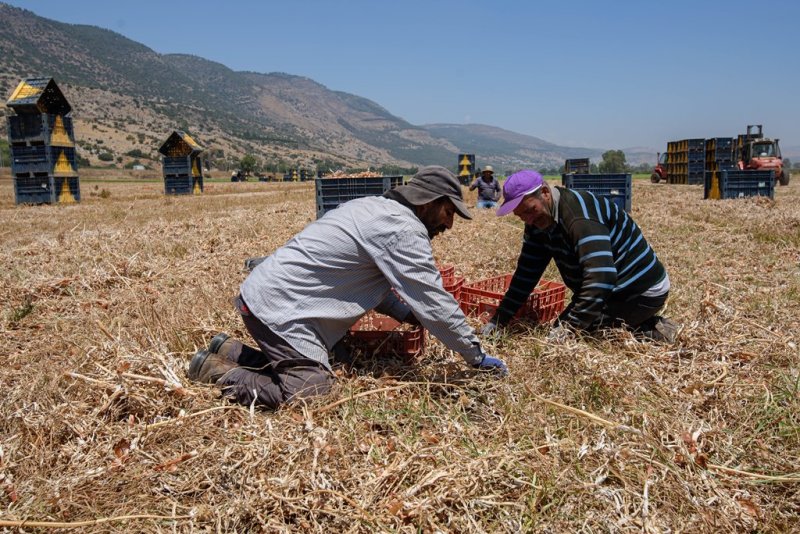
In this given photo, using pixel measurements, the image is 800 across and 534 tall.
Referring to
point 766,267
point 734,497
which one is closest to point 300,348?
point 734,497

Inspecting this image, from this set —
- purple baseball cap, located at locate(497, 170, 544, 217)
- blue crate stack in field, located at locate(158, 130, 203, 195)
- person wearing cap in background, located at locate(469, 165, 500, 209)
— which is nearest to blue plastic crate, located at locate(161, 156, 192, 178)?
blue crate stack in field, located at locate(158, 130, 203, 195)

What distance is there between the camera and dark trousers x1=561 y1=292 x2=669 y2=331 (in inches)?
153

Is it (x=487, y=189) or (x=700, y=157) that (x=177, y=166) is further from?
(x=700, y=157)

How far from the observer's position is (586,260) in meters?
3.59

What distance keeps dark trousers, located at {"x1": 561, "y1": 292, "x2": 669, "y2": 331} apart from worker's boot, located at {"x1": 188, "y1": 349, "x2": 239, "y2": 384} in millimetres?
2187

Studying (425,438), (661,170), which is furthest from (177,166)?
(425,438)

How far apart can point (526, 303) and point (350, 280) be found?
1613 millimetres

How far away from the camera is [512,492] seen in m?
2.28

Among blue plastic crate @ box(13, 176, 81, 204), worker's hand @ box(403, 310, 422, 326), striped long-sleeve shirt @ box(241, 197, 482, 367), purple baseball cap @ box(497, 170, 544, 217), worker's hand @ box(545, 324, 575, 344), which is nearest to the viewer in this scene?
striped long-sleeve shirt @ box(241, 197, 482, 367)

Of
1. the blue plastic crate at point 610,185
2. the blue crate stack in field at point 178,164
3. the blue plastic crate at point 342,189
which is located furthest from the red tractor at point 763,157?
the blue crate stack in field at point 178,164

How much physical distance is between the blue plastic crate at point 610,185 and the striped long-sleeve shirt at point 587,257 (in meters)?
9.97

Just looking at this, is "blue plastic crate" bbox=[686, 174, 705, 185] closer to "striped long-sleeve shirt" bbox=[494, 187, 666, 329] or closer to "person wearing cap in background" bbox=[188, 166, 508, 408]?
"striped long-sleeve shirt" bbox=[494, 187, 666, 329]

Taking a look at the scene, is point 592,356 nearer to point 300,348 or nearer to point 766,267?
point 300,348

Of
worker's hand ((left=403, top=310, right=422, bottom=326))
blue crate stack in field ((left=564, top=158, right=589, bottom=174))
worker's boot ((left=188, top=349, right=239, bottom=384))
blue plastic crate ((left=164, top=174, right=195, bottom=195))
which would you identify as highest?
blue crate stack in field ((left=564, top=158, right=589, bottom=174))
